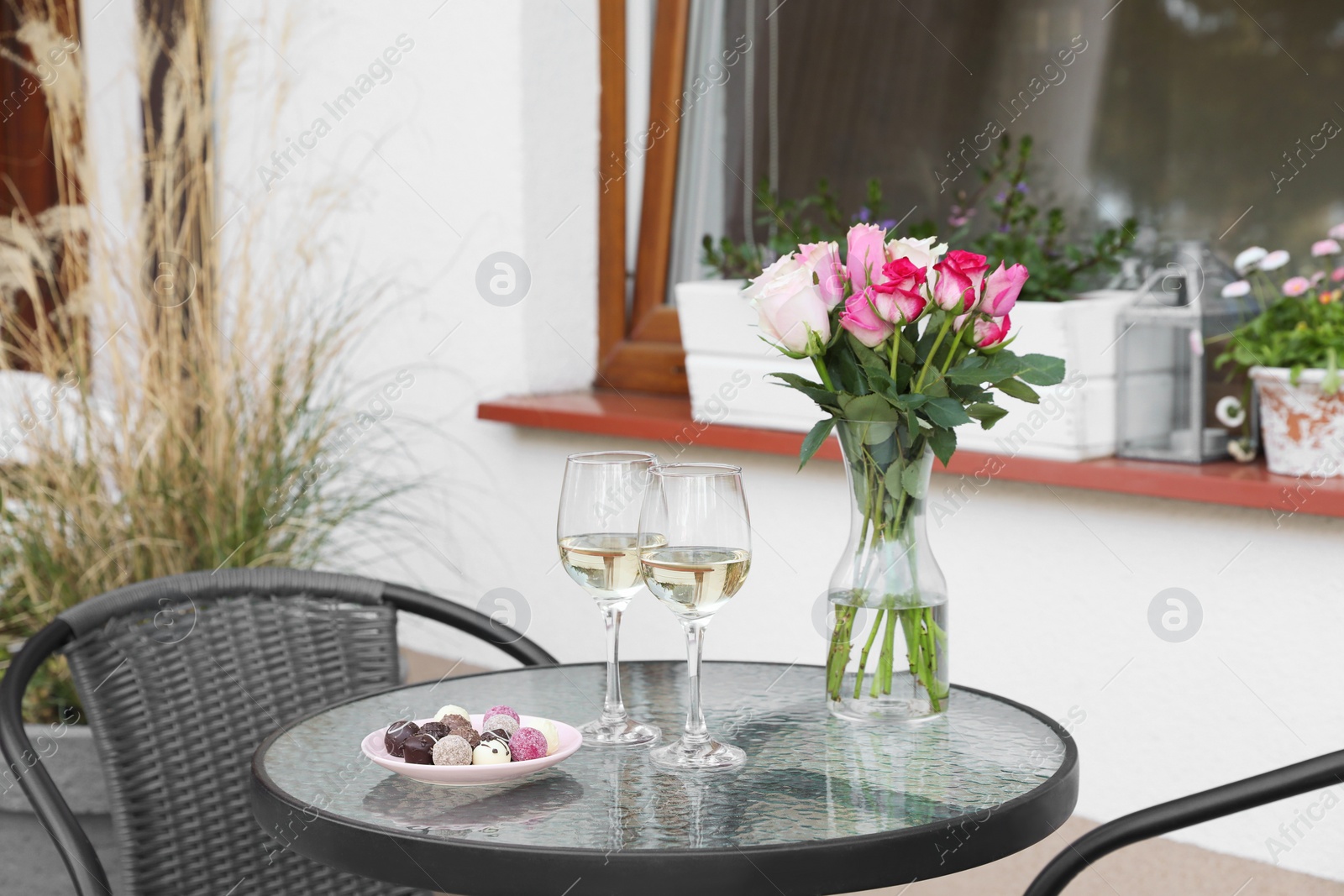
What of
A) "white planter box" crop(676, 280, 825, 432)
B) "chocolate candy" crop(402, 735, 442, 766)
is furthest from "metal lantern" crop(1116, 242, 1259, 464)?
"chocolate candy" crop(402, 735, 442, 766)

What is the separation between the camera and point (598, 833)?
0.93 metres

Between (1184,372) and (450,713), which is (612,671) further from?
(1184,372)

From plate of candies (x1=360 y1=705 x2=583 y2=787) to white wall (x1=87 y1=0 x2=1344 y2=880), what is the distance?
4.12 ft

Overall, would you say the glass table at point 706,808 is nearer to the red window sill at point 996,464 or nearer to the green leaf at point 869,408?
the green leaf at point 869,408

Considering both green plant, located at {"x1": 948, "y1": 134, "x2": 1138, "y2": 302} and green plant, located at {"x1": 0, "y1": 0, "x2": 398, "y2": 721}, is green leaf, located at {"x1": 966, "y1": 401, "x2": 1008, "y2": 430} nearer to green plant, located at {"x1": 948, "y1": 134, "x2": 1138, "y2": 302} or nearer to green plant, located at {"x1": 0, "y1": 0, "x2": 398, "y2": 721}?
green plant, located at {"x1": 948, "y1": 134, "x2": 1138, "y2": 302}

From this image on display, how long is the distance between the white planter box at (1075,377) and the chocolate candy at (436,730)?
1.24m

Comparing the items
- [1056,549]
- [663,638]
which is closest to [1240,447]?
[1056,549]

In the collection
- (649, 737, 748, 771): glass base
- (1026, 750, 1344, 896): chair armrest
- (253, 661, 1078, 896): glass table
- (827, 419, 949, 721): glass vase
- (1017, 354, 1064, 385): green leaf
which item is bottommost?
(1026, 750, 1344, 896): chair armrest

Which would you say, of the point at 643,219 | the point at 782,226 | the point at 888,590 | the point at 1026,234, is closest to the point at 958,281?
the point at 888,590

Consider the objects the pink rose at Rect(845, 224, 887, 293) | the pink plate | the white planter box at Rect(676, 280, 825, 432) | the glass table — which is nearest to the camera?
the glass table

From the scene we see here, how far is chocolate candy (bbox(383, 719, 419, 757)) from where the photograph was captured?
1.03m

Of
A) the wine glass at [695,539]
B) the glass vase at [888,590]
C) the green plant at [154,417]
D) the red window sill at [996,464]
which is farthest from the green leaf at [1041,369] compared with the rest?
the green plant at [154,417]

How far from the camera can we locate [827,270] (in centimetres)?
111

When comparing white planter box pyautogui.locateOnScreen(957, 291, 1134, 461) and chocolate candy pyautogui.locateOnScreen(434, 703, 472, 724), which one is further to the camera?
white planter box pyautogui.locateOnScreen(957, 291, 1134, 461)
